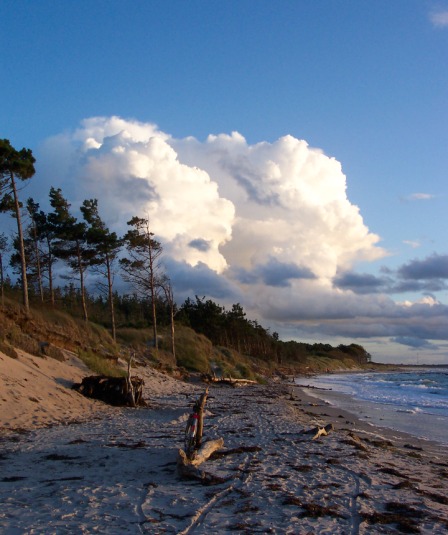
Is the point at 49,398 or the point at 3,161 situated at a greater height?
the point at 3,161

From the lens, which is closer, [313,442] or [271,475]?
[271,475]

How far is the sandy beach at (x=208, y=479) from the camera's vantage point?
6.19m

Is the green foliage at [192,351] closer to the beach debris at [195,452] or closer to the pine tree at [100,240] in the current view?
the pine tree at [100,240]

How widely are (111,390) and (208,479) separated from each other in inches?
459

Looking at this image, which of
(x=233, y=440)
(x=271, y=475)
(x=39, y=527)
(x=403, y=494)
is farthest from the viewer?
(x=233, y=440)

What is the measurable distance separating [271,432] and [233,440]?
197 cm

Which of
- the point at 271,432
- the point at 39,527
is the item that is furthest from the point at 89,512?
the point at 271,432

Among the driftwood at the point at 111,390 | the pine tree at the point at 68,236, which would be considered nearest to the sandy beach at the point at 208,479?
the driftwood at the point at 111,390

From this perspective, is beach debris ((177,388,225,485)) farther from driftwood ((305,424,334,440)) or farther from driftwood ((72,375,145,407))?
driftwood ((72,375,145,407))

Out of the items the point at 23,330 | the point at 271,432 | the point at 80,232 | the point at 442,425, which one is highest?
the point at 80,232

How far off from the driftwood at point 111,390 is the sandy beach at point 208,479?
9.07 feet

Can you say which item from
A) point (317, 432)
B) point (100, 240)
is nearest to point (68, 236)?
point (100, 240)

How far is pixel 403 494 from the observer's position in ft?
25.8

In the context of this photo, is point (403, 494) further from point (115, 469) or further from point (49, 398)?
point (49, 398)
